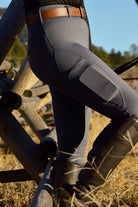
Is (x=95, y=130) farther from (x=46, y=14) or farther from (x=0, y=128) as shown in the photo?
(x=46, y=14)

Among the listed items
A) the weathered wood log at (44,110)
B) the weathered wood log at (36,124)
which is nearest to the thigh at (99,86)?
the weathered wood log at (36,124)

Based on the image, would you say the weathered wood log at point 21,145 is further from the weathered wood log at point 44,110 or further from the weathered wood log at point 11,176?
the weathered wood log at point 44,110

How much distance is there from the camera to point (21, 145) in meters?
2.11

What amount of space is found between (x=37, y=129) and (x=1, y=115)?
42.3 inches

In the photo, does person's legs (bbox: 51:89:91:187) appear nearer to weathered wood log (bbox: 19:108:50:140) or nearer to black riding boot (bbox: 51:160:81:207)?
black riding boot (bbox: 51:160:81:207)

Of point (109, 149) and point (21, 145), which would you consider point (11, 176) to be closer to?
point (21, 145)

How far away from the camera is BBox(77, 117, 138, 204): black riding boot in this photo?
1321 mm

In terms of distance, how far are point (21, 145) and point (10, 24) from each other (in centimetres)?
86

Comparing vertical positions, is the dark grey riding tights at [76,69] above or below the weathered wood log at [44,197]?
above

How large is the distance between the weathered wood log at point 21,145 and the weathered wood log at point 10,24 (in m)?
0.44

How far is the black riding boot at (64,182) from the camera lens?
4.98 ft

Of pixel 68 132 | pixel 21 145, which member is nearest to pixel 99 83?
pixel 68 132

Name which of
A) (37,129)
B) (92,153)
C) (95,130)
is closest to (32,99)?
(37,129)

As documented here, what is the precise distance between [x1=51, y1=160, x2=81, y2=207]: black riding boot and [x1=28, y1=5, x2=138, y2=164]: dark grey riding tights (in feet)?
0.39
